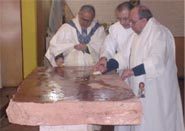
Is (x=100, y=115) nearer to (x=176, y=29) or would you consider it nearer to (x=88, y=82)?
(x=88, y=82)

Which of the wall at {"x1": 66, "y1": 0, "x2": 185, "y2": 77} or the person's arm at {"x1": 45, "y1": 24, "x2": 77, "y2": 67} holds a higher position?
the wall at {"x1": 66, "y1": 0, "x2": 185, "y2": 77}

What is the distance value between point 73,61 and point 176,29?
10.8 feet

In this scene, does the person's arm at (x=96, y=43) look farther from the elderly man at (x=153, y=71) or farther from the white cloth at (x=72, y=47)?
the elderly man at (x=153, y=71)

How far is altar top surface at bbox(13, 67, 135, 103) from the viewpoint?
1984 millimetres

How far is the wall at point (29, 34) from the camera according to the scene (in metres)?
5.54

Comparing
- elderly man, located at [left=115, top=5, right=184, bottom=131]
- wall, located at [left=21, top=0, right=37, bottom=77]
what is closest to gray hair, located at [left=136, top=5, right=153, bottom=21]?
elderly man, located at [left=115, top=5, right=184, bottom=131]

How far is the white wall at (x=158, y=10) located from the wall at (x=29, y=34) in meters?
1.07

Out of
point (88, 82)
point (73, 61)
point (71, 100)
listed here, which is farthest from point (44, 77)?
point (73, 61)

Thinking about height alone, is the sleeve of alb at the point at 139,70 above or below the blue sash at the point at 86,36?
below

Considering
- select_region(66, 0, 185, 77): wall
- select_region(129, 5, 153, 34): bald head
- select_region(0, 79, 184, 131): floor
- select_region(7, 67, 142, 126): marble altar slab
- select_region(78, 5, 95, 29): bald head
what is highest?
select_region(66, 0, 185, 77): wall

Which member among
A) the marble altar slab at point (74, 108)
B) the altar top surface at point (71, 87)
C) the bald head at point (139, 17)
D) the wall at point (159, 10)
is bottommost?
the marble altar slab at point (74, 108)

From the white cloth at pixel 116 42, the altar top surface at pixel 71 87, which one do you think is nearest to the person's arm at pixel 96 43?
the white cloth at pixel 116 42

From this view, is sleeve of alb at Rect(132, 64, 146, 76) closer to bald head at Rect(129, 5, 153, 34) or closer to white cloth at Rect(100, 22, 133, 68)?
bald head at Rect(129, 5, 153, 34)

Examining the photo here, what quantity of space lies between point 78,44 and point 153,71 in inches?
48.0
